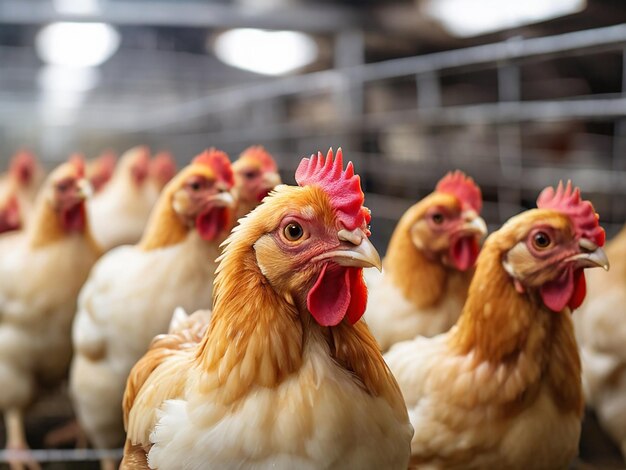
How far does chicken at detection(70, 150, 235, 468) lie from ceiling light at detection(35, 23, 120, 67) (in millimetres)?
2409

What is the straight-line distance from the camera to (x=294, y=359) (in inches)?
36.3

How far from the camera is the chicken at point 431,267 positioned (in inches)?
59.1

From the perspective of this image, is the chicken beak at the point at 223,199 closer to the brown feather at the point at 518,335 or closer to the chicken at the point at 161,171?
the brown feather at the point at 518,335

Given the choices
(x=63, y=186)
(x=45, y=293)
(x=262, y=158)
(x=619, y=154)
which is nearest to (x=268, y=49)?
(x=619, y=154)

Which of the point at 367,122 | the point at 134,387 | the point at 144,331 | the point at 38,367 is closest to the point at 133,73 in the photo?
the point at 367,122

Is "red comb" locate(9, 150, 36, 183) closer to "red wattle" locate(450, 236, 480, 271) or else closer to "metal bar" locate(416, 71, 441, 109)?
"metal bar" locate(416, 71, 441, 109)

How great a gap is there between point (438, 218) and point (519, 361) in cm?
43

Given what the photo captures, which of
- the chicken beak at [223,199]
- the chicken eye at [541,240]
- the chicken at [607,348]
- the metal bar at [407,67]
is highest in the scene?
the metal bar at [407,67]

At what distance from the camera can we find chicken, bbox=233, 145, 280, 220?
1444 mm

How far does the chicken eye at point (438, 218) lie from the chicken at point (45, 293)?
0.94 metres

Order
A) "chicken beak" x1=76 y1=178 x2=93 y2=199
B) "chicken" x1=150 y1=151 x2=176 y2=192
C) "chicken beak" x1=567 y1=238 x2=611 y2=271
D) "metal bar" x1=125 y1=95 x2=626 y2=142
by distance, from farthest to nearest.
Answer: "chicken" x1=150 y1=151 x2=176 y2=192, "metal bar" x1=125 y1=95 x2=626 y2=142, "chicken beak" x1=76 y1=178 x2=93 y2=199, "chicken beak" x1=567 y1=238 x2=611 y2=271

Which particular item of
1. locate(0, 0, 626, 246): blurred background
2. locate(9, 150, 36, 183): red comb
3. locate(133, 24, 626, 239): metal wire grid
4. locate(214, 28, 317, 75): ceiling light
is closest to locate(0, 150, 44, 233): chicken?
locate(9, 150, 36, 183): red comb

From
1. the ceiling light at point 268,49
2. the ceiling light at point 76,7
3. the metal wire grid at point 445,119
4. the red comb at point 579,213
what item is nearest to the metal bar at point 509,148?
the metal wire grid at point 445,119

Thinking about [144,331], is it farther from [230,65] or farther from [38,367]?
[230,65]
